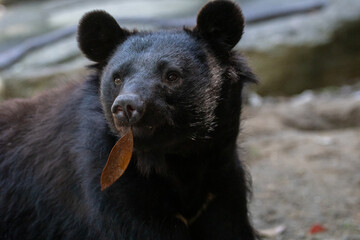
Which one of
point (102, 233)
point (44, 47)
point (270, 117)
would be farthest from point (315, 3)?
point (102, 233)

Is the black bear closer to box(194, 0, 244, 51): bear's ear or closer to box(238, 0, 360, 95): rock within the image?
box(194, 0, 244, 51): bear's ear

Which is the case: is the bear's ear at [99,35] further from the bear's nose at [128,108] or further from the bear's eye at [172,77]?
the bear's nose at [128,108]

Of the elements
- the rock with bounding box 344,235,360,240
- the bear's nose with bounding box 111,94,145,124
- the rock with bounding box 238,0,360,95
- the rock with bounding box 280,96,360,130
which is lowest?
the rock with bounding box 344,235,360,240

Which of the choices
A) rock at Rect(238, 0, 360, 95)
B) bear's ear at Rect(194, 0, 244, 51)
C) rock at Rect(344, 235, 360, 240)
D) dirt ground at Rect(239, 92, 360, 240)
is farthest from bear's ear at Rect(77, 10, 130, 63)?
rock at Rect(238, 0, 360, 95)

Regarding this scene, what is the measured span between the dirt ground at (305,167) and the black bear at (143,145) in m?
0.53

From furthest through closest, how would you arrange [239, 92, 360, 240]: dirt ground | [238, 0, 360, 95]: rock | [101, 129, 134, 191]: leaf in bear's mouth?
1. [238, 0, 360, 95]: rock
2. [239, 92, 360, 240]: dirt ground
3. [101, 129, 134, 191]: leaf in bear's mouth

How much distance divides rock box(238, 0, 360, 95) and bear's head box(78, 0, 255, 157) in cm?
622

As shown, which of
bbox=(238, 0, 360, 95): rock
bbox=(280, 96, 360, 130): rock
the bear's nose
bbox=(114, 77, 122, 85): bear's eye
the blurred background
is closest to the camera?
the bear's nose

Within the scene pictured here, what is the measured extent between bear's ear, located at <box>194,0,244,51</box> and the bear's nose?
0.94 meters

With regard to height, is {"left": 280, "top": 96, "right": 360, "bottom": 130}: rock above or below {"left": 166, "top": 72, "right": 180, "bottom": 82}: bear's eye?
above

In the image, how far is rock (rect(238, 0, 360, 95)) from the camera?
9.85 m

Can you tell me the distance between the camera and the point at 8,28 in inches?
555

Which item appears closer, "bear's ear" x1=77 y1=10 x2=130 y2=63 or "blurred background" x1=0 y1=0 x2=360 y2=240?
"bear's ear" x1=77 y1=10 x2=130 y2=63

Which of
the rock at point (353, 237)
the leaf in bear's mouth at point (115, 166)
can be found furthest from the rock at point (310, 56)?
the leaf in bear's mouth at point (115, 166)
